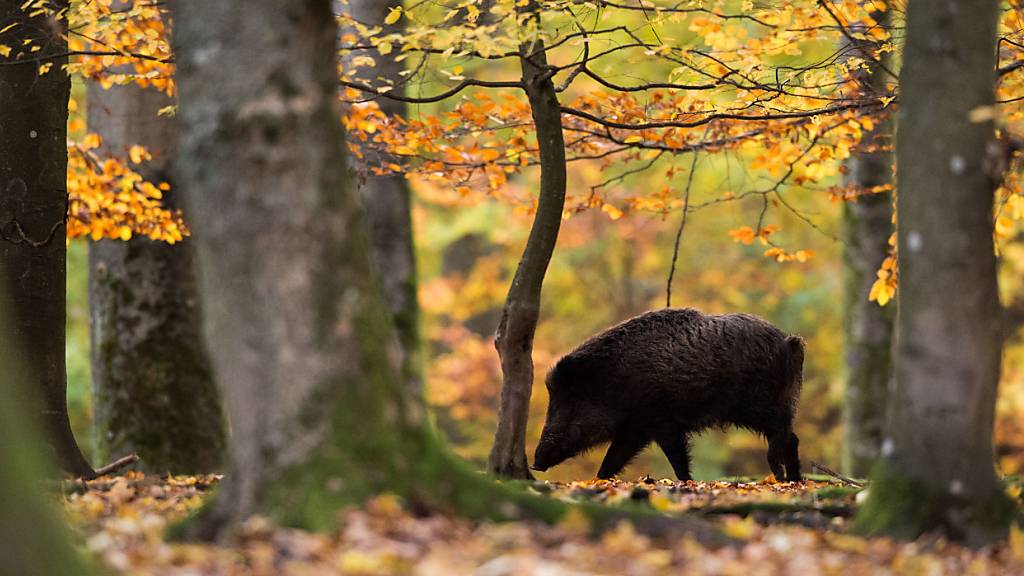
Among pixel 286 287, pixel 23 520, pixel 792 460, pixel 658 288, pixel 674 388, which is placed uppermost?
pixel 658 288

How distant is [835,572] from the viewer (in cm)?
455

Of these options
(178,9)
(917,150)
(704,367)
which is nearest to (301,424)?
(178,9)

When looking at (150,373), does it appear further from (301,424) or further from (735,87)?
(301,424)

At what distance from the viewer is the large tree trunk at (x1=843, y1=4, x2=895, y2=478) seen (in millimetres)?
13391

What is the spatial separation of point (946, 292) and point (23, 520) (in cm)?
368

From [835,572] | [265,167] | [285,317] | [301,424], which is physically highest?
[265,167]

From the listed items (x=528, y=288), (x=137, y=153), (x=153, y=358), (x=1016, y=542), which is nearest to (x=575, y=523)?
(x=1016, y=542)

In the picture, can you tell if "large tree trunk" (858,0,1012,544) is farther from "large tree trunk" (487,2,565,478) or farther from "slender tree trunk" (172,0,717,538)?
"large tree trunk" (487,2,565,478)

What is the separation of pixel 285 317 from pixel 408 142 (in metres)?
4.87

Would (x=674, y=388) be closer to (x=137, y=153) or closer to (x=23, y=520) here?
(x=137, y=153)

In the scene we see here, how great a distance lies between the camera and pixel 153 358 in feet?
36.4

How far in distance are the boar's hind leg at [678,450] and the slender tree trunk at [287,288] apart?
18.2 ft

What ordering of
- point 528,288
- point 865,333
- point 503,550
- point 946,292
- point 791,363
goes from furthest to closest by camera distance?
point 865,333, point 791,363, point 528,288, point 946,292, point 503,550

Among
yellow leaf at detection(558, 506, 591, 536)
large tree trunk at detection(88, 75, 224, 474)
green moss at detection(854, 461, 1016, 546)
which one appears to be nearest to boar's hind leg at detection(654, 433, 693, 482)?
large tree trunk at detection(88, 75, 224, 474)
